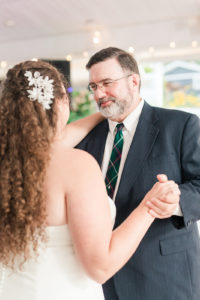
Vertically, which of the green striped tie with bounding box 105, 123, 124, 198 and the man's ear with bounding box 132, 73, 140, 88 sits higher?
the man's ear with bounding box 132, 73, 140, 88

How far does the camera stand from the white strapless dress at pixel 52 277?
3.99ft

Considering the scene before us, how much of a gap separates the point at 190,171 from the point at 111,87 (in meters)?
0.66

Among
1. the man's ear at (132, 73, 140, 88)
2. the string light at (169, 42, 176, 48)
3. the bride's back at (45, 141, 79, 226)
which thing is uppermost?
the string light at (169, 42, 176, 48)

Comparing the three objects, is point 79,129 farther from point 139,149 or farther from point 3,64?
point 3,64

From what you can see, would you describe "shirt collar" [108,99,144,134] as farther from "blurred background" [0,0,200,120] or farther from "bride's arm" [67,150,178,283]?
"blurred background" [0,0,200,120]

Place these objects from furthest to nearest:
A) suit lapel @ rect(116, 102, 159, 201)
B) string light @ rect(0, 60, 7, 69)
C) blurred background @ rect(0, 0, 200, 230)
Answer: string light @ rect(0, 60, 7, 69)
blurred background @ rect(0, 0, 200, 230)
suit lapel @ rect(116, 102, 159, 201)

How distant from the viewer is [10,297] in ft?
4.18

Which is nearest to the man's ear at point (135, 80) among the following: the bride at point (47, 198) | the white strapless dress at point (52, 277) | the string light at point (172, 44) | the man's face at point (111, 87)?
the man's face at point (111, 87)

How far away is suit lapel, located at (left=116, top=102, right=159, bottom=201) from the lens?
1.57 metres

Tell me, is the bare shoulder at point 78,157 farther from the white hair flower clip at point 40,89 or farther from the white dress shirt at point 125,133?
the white dress shirt at point 125,133

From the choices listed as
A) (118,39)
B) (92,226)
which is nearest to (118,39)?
(118,39)

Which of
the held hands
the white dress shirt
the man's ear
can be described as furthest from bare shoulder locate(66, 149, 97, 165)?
the man's ear

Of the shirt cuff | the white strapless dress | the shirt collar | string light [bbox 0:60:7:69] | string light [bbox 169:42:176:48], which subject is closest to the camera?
the white strapless dress

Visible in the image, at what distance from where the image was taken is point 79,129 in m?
1.88
